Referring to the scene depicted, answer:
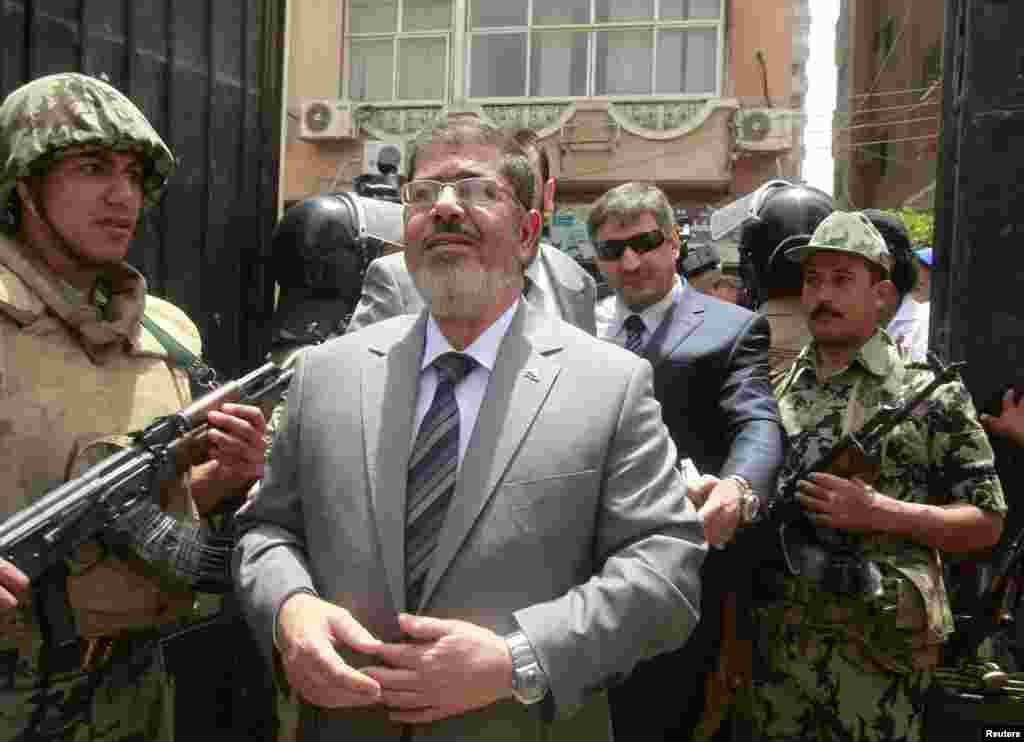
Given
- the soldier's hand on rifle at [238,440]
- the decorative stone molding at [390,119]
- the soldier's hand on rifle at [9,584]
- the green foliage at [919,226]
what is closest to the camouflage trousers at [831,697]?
the soldier's hand on rifle at [238,440]

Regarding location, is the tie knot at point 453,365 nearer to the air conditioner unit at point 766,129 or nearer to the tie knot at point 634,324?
the tie knot at point 634,324

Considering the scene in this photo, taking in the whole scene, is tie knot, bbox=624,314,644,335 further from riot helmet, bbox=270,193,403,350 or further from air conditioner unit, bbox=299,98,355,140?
air conditioner unit, bbox=299,98,355,140

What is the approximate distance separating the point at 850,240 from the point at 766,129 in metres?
14.4

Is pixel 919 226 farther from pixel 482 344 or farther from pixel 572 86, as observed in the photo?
pixel 482 344

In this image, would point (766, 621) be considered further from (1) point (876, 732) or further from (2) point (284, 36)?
(2) point (284, 36)

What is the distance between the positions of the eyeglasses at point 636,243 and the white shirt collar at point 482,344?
1.16 metres

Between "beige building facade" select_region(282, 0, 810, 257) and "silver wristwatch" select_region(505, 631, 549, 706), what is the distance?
47.3 ft

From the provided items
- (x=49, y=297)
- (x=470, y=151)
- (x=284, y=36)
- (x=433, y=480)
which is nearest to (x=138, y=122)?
(x=49, y=297)

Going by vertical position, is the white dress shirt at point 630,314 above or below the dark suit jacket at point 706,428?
above

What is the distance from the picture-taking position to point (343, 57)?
64.6 feet

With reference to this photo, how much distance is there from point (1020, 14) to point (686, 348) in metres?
1.38

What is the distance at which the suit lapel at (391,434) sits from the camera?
1.81m

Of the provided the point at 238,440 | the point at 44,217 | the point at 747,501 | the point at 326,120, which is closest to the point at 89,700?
the point at 238,440

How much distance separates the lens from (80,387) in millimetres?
2432
